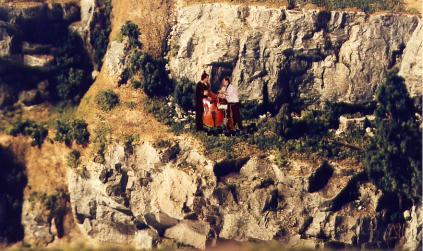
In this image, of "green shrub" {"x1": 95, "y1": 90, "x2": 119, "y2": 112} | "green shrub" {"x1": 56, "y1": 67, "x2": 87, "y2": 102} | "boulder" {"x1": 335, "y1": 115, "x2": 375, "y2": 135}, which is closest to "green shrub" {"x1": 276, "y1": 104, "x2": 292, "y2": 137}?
"boulder" {"x1": 335, "y1": 115, "x2": 375, "y2": 135}

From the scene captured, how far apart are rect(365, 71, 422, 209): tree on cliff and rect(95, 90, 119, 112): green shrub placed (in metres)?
26.5

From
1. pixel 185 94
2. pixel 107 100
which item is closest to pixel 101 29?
pixel 107 100

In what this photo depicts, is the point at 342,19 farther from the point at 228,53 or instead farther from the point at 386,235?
the point at 386,235

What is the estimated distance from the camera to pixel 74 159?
60.2 m

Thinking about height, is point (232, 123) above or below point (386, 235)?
above

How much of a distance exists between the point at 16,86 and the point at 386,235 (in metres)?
42.2

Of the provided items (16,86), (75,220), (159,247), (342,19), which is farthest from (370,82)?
(16,86)

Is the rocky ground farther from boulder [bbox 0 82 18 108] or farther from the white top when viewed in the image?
the white top

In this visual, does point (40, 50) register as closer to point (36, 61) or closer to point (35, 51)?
point (35, 51)

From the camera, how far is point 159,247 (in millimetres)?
55906

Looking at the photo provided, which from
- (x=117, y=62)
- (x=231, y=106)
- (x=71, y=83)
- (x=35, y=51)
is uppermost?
(x=35, y=51)

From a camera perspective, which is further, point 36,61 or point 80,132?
point 36,61

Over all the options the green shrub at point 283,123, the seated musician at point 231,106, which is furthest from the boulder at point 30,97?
the green shrub at point 283,123

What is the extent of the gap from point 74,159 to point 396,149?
3261 centimetres
